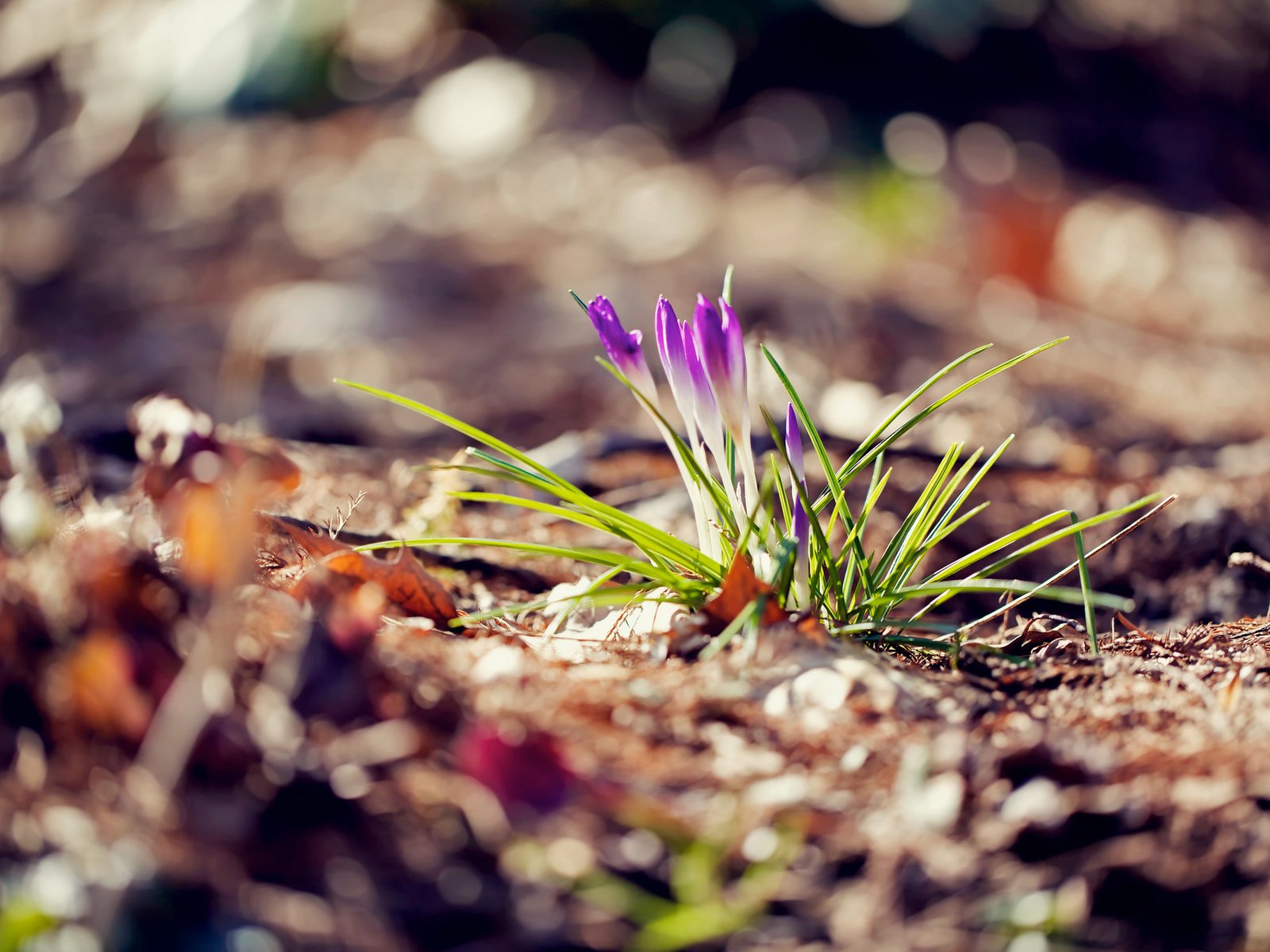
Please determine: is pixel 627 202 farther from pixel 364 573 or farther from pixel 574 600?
pixel 574 600

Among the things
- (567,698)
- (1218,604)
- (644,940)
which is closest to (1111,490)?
(1218,604)

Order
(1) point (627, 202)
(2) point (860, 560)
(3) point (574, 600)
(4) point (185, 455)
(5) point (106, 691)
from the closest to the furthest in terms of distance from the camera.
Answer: (5) point (106, 691) → (3) point (574, 600) → (2) point (860, 560) → (4) point (185, 455) → (1) point (627, 202)

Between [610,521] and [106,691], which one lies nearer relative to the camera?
[106,691]

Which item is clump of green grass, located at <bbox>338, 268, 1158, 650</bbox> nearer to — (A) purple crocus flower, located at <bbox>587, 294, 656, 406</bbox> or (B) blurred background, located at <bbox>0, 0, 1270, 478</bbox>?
(A) purple crocus flower, located at <bbox>587, 294, 656, 406</bbox>

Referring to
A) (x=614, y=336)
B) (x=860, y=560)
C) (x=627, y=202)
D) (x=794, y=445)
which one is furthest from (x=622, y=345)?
(x=627, y=202)

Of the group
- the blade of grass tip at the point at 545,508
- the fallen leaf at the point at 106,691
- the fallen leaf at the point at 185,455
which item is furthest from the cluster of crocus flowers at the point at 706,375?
the fallen leaf at the point at 106,691

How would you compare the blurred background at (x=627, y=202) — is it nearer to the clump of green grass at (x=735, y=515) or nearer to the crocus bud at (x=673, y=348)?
the clump of green grass at (x=735, y=515)

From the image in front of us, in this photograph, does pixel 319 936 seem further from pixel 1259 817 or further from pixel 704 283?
pixel 704 283
